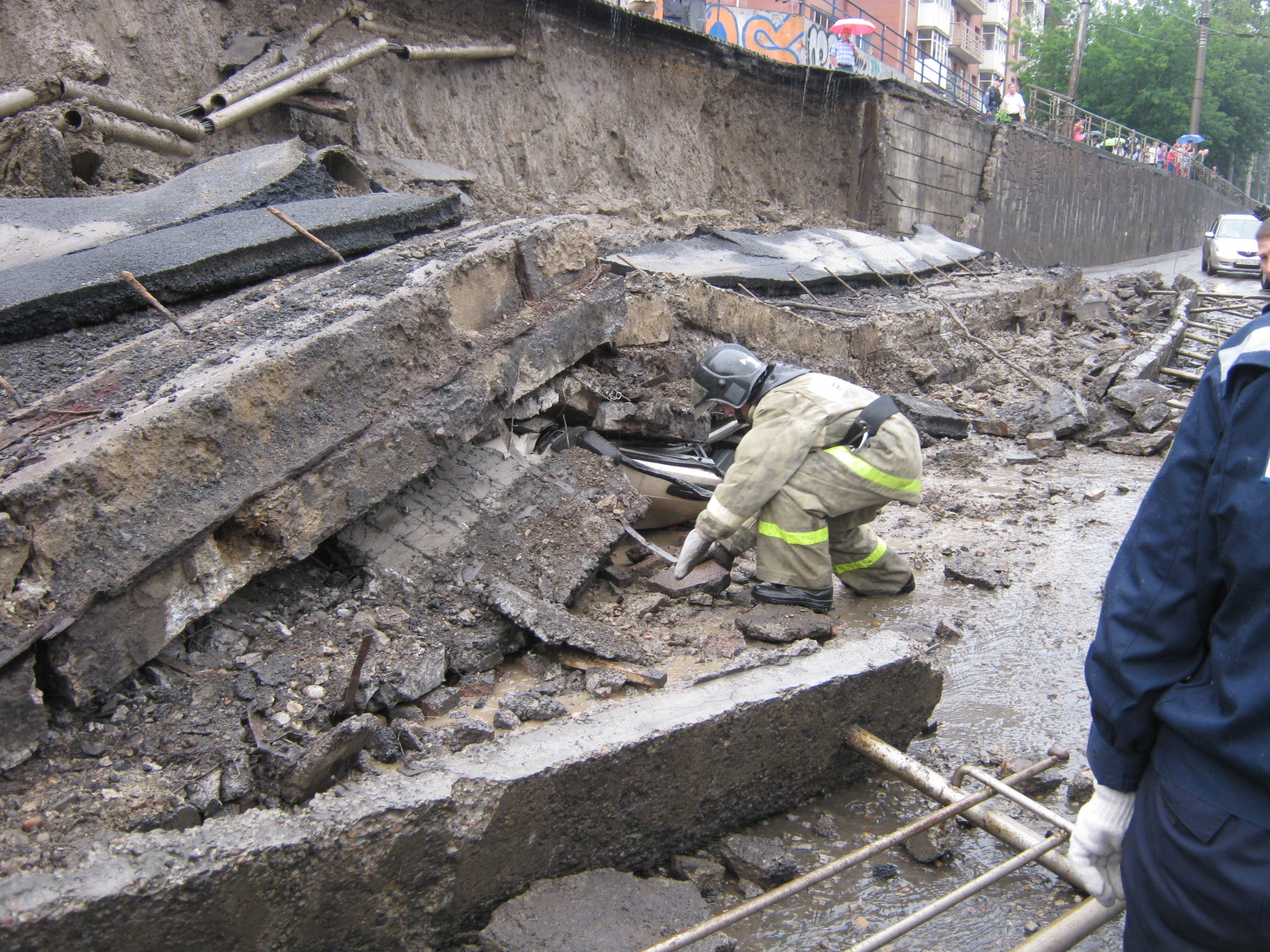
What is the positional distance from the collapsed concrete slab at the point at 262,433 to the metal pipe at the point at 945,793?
1916 mm

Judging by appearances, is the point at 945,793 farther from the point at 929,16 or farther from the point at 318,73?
the point at 929,16

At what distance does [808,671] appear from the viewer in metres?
2.71

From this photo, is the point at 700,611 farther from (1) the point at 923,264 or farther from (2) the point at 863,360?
(1) the point at 923,264

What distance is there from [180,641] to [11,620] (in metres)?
0.59

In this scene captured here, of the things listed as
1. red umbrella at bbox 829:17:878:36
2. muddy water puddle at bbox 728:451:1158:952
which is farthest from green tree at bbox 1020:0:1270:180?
muddy water puddle at bbox 728:451:1158:952

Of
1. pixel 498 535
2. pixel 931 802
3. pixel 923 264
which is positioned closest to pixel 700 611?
pixel 498 535

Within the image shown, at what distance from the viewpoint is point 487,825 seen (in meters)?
2.12

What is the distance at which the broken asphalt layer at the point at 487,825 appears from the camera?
68.9 inches

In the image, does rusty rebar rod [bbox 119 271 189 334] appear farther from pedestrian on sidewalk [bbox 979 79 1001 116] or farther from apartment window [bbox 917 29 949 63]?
apartment window [bbox 917 29 949 63]

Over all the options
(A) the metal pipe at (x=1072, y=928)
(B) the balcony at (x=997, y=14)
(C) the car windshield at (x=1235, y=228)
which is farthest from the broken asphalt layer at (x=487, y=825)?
(B) the balcony at (x=997, y=14)

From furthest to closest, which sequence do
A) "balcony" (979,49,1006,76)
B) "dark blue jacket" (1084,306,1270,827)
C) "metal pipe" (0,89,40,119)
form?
"balcony" (979,49,1006,76), "metal pipe" (0,89,40,119), "dark blue jacket" (1084,306,1270,827)

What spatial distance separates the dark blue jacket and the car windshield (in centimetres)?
2341

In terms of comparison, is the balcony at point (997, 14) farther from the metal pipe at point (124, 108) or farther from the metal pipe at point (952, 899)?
the metal pipe at point (952, 899)

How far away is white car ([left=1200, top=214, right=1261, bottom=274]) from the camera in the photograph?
62.7ft
